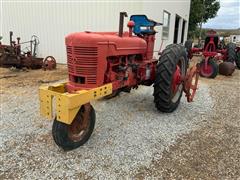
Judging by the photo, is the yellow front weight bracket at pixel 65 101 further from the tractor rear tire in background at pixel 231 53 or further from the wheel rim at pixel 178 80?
the tractor rear tire in background at pixel 231 53

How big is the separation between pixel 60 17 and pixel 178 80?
645 cm

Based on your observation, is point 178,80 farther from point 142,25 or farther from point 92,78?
point 92,78

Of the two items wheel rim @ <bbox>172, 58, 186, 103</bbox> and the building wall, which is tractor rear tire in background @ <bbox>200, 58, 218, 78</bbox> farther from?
wheel rim @ <bbox>172, 58, 186, 103</bbox>

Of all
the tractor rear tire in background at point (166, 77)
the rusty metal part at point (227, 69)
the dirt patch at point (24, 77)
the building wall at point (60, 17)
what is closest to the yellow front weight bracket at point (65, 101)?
the tractor rear tire in background at point (166, 77)

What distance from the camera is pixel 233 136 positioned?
341 centimetres

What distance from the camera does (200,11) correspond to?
72.7 ft

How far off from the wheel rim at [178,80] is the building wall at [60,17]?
13.9ft

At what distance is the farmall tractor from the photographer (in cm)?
259

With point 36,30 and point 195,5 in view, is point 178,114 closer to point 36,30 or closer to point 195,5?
point 36,30

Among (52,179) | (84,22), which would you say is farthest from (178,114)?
(84,22)

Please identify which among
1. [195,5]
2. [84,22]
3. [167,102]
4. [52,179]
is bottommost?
[52,179]

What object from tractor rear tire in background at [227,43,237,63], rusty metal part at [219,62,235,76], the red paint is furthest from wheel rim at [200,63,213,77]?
the red paint

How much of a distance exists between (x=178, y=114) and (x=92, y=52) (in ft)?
6.73

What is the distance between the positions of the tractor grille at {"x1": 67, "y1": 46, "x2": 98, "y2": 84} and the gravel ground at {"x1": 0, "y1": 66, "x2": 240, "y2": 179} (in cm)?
83
